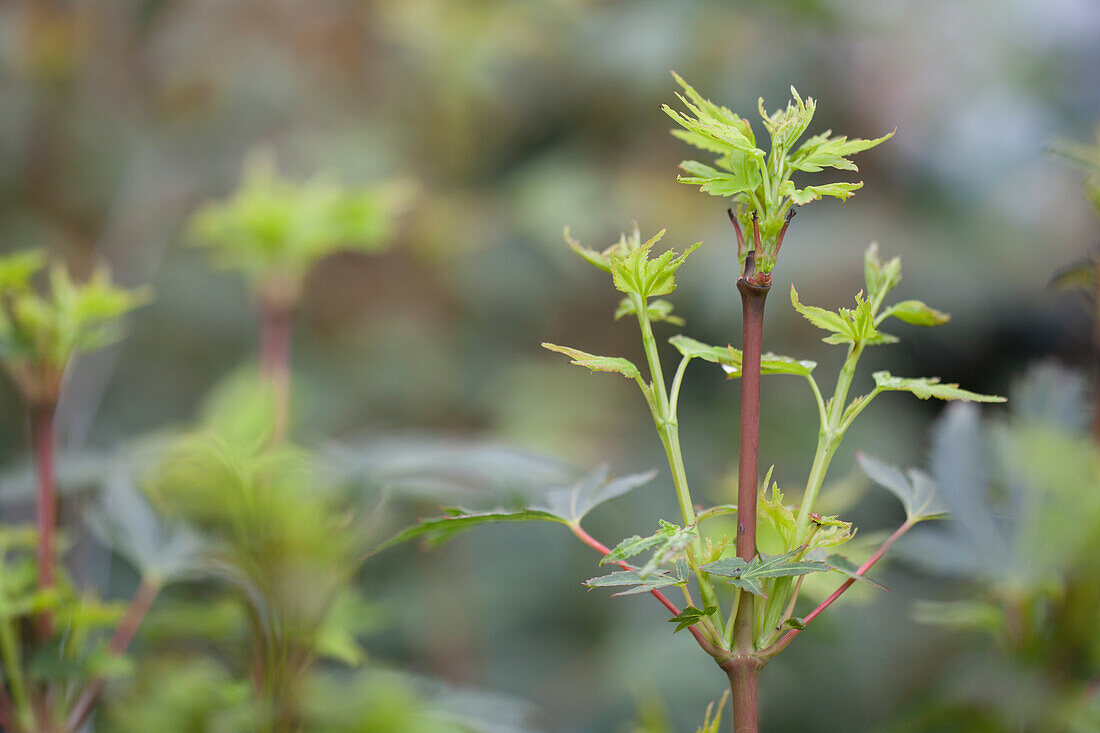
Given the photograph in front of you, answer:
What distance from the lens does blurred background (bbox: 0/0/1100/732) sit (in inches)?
39.4

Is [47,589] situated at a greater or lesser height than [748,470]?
lesser

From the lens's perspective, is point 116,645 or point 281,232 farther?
point 281,232

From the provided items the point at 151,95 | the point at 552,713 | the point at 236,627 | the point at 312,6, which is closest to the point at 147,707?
the point at 236,627

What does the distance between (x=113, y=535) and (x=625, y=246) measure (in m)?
0.24

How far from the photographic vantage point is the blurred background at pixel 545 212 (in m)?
1.00

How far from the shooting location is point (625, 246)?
0.61 feet

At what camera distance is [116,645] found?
0.96 ft

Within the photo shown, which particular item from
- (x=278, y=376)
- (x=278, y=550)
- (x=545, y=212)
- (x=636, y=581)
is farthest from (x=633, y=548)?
(x=545, y=212)

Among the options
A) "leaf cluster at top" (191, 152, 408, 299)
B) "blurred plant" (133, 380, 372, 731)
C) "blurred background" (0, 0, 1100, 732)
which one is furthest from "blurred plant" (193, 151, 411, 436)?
"blurred background" (0, 0, 1100, 732)

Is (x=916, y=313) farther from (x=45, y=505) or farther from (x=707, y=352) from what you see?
(x=45, y=505)

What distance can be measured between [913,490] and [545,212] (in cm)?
85

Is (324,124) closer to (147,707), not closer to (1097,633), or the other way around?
→ (147,707)

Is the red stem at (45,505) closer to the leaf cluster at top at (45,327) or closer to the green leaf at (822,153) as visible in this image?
the leaf cluster at top at (45,327)

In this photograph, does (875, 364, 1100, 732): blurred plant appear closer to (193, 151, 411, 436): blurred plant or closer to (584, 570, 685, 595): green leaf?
(584, 570, 685, 595): green leaf
